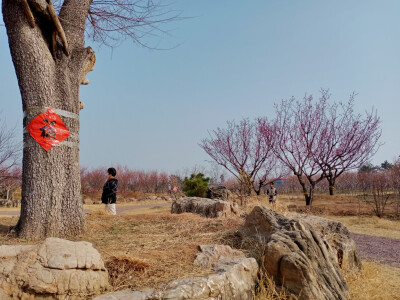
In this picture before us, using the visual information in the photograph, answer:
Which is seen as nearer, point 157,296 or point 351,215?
point 157,296

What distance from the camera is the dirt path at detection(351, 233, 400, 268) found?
21.2ft

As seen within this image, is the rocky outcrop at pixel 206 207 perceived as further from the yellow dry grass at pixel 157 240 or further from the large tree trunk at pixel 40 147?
the large tree trunk at pixel 40 147

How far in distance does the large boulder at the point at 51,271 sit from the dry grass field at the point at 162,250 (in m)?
0.24

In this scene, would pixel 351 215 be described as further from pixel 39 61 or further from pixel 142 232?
pixel 39 61

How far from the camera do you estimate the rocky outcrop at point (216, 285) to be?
2.41 metres

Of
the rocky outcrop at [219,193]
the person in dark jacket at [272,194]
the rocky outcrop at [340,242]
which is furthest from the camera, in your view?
the rocky outcrop at [219,193]

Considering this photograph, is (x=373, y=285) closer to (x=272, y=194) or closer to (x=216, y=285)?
(x=216, y=285)

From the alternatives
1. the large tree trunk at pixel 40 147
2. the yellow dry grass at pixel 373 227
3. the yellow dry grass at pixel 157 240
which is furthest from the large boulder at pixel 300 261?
the yellow dry grass at pixel 373 227

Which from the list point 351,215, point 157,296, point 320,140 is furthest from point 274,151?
point 157,296

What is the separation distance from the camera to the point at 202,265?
3127 millimetres

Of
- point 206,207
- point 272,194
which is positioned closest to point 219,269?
point 206,207

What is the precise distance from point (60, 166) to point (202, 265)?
2.61 meters

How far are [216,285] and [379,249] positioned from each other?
658 centimetres

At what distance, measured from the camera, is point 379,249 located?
757 centimetres
